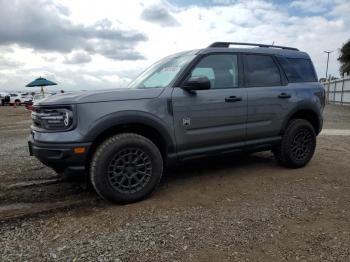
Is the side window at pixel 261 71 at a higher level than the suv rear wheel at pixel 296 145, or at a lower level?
higher

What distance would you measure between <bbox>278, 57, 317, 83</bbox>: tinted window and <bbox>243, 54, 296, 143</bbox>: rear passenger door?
15cm

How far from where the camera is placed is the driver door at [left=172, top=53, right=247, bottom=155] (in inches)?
174

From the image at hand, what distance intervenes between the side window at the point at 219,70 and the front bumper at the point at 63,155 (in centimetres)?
177

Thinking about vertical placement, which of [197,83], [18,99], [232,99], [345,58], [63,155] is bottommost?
[18,99]

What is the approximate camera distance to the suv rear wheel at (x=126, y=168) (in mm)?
3884

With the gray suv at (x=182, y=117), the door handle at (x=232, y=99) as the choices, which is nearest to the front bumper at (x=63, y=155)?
the gray suv at (x=182, y=117)

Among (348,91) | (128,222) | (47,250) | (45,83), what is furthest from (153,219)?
(348,91)

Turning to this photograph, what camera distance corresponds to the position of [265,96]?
516 centimetres

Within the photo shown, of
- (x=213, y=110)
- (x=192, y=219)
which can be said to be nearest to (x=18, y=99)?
(x=213, y=110)

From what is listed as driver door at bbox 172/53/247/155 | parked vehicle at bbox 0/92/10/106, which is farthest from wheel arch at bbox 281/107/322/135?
parked vehicle at bbox 0/92/10/106

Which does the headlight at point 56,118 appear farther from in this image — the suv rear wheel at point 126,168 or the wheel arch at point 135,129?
the suv rear wheel at point 126,168

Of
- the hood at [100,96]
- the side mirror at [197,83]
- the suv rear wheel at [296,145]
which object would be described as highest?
the side mirror at [197,83]

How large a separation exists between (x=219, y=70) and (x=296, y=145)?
1.83 m

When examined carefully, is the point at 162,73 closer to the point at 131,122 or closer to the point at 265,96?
the point at 131,122
